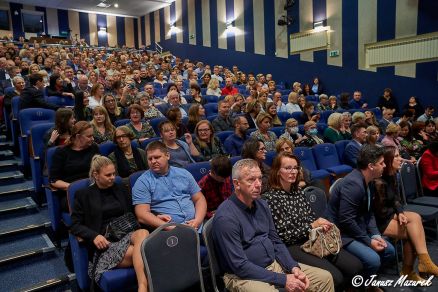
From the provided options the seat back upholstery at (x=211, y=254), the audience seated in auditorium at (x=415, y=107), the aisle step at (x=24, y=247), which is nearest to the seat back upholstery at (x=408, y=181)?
the seat back upholstery at (x=211, y=254)

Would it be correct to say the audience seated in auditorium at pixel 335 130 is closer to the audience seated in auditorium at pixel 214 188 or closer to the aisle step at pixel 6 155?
the audience seated in auditorium at pixel 214 188

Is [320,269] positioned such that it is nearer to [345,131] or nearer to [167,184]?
[167,184]

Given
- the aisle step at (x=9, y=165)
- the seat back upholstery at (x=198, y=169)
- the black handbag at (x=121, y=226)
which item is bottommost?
the black handbag at (x=121, y=226)

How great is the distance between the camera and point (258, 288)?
153 centimetres

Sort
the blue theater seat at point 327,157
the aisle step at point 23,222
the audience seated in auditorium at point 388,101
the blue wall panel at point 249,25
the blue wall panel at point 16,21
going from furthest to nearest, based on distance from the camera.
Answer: the blue wall panel at point 16,21 → the blue wall panel at point 249,25 → the audience seated in auditorium at point 388,101 → the blue theater seat at point 327,157 → the aisle step at point 23,222

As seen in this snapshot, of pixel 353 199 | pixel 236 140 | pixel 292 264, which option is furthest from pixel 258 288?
pixel 236 140

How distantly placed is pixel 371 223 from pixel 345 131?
2321mm

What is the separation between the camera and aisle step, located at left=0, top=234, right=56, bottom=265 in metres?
2.18

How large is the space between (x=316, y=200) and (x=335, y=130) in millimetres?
2197

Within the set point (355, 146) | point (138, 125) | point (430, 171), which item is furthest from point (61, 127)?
point (430, 171)

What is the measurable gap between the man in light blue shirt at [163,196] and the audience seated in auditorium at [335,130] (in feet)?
8.05

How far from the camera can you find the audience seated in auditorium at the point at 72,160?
2316 millimetres

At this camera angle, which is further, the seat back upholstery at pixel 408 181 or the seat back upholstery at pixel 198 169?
the seat back upholstery at pixel 408 181

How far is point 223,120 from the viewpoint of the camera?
4.05 meters
